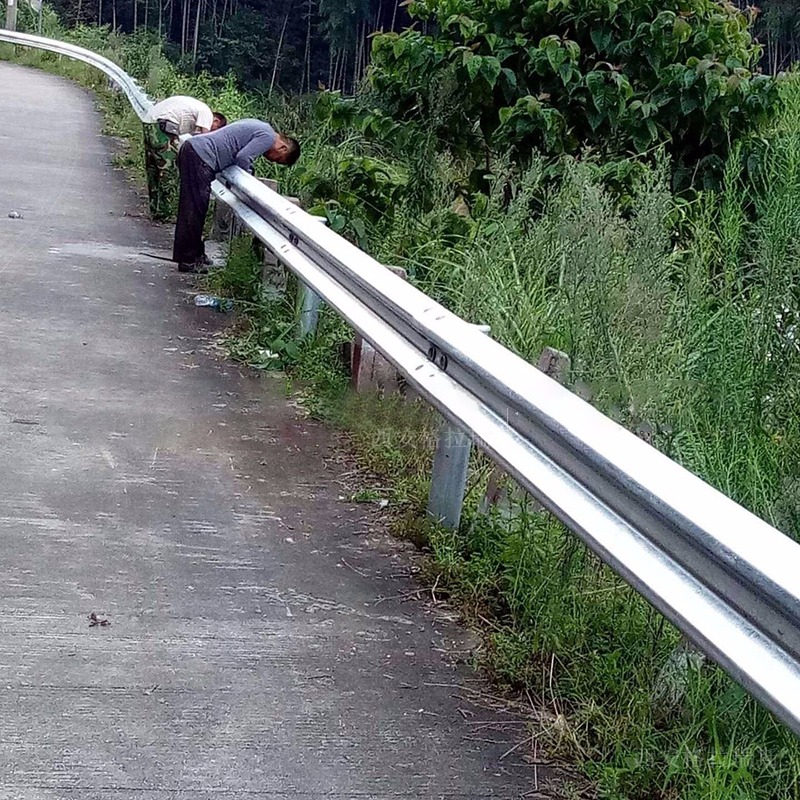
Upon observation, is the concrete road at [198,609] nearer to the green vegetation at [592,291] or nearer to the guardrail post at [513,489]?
the green vegetation at [592,291]

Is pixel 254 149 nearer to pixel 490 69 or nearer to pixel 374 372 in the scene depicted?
pixel 490 69

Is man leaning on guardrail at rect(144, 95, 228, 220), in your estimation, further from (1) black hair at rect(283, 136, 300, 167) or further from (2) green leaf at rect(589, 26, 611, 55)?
(2) green leaf at rect(589, 26, 611, 55)

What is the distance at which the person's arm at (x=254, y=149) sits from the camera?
342 inches

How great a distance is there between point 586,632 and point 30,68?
2805 cm

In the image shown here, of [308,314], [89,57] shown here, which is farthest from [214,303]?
[89,57]

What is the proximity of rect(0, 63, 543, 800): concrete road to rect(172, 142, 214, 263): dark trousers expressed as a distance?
6.74 feet

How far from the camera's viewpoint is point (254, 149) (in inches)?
343

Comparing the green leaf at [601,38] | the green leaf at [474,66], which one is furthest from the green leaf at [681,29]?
the green leaf at [474,66]

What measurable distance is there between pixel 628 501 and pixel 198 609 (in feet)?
4.60

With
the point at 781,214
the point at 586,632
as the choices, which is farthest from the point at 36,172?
the point at 586,632

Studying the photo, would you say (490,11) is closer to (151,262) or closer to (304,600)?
(151,262)

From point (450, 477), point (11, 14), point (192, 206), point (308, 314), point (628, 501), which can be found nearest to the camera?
point (628, 501)

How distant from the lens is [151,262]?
8.93 meters

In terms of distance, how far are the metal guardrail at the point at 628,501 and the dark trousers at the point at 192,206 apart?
12.4 feet
